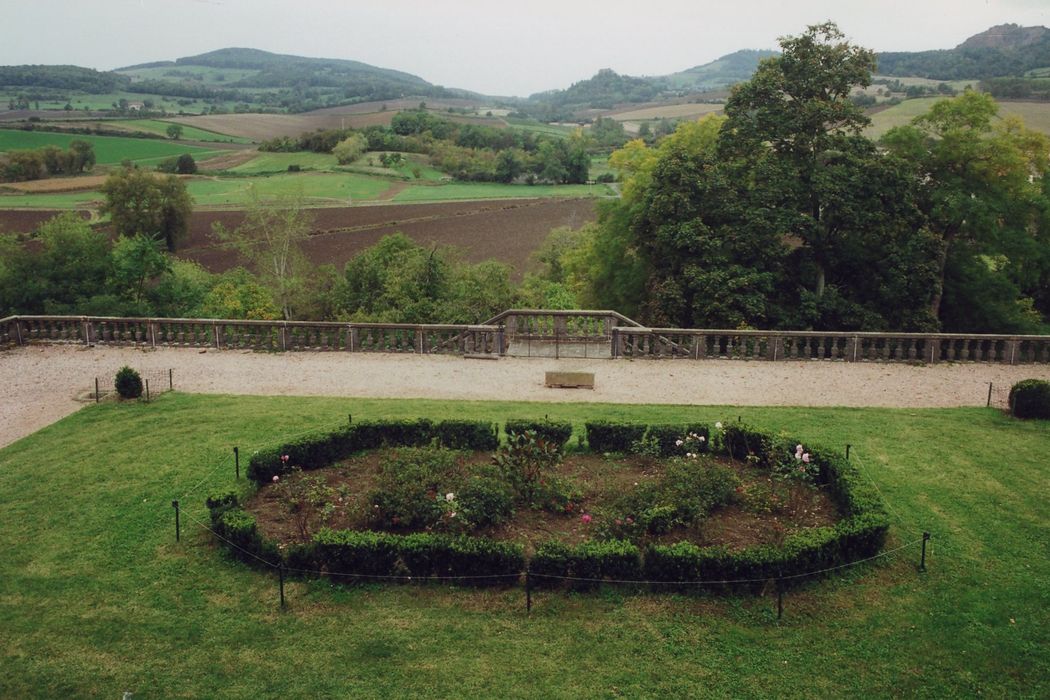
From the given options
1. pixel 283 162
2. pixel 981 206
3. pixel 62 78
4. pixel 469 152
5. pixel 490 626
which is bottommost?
pixel 490 626

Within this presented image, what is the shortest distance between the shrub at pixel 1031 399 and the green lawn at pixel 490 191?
7379 centimetres

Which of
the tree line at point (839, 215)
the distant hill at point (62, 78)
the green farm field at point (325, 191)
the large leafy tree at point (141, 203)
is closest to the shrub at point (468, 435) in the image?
the tree line at point (839, 215)

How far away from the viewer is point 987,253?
3172 centimetres

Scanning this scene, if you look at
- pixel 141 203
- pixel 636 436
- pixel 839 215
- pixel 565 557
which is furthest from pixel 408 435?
pixel 141 203

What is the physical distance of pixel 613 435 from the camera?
53.9 feet

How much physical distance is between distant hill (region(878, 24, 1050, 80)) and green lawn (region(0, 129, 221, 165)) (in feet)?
269

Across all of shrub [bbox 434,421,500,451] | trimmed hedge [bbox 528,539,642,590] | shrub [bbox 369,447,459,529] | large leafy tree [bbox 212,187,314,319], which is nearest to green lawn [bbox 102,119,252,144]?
large leafy tree [bbox 212,187,314,319]

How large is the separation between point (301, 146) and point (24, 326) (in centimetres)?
8574

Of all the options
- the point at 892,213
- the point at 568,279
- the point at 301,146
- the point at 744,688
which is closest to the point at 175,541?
the point at 744,688

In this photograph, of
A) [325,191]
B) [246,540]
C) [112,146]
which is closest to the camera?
[246,540]

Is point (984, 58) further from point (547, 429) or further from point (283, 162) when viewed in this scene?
point (547, 429)

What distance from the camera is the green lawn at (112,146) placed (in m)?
87.8

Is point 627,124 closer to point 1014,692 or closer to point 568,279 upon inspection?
point 568,279

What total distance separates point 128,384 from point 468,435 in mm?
9245
